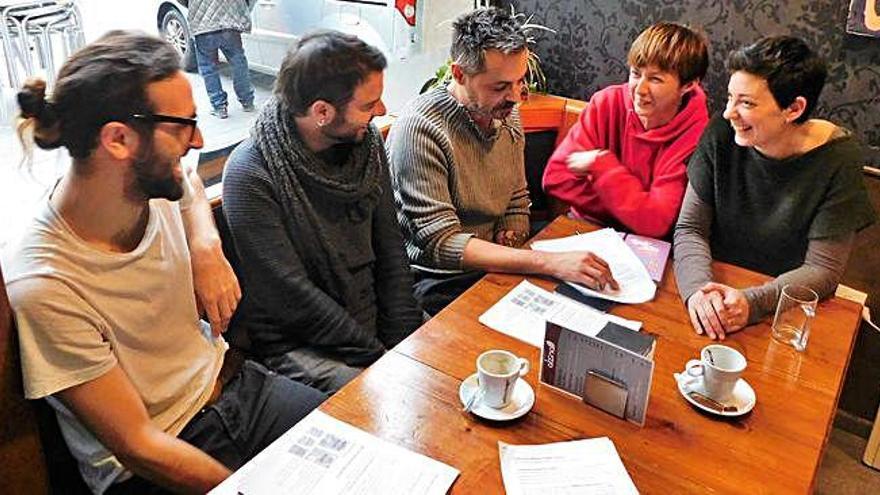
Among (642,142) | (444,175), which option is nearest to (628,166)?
(642,142)

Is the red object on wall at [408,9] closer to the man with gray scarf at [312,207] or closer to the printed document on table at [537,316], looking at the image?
the man with gray scarf at [312,207]

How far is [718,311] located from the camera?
4.97 feet

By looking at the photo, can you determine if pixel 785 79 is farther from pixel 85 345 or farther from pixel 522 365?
pixel 85 345

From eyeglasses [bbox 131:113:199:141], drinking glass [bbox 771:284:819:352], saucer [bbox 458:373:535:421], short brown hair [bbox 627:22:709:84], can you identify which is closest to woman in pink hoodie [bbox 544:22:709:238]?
short brown hair [bbox 627:22:709:84]

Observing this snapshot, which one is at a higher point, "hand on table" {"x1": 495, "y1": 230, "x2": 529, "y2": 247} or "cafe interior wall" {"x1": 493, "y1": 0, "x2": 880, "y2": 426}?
"cafe interior wall" {"x1": 493, "y1": 0, "x2": 880, "y2": 426}

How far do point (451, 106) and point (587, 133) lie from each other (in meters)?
0.47

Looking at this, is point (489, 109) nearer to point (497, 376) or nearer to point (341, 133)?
point (341, 133)

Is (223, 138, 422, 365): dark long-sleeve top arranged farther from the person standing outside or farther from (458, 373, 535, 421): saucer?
the person standing outside

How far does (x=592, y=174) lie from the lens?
2061 mm

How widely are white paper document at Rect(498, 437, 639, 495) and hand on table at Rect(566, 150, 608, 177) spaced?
104cm

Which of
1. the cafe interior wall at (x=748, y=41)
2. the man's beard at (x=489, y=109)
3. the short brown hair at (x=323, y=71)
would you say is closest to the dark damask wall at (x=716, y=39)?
the cafe interior wall at (x=748, y=41)

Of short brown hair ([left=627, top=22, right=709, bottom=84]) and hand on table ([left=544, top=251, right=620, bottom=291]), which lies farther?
short brown hair ([left=627, top=22, right=709, bottom=84])

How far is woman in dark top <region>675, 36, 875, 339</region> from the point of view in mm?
1707

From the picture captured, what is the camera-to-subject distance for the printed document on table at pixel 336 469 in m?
1.06
